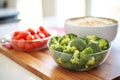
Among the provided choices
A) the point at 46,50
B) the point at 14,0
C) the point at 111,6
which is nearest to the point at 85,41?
the point at 46,50

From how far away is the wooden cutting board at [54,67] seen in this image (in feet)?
2.67

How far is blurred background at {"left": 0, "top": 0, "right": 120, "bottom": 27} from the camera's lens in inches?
83.4

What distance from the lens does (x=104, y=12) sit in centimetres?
225

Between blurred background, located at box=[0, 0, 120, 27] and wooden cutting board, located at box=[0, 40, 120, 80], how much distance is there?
1020mm

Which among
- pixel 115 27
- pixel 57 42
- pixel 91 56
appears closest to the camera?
pixel 91 56

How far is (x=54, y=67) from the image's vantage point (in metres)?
0.91

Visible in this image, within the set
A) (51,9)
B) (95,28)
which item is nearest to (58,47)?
(95,28)

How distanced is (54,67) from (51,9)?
1560 millimetres

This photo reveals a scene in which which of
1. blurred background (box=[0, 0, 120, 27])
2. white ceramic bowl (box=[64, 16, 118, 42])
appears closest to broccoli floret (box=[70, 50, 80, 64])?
white ceramic bowl (box=[64, 16, 118, 42])

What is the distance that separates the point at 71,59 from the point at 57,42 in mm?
148

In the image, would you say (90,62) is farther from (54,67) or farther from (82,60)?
(54,67)

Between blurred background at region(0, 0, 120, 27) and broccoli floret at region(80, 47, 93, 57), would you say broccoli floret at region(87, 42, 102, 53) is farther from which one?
blurred background at region(0, 0, 120, 27)

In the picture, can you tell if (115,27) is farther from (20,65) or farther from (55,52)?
(20,65)

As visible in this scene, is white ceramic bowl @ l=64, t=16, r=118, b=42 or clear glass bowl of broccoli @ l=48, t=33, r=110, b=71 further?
white ceramic bowl @ l=64, t=16, r=118, b=42
